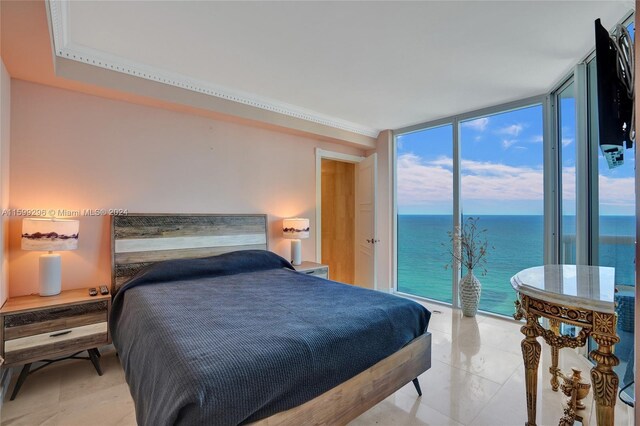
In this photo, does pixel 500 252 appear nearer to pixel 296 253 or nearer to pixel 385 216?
pixel 385 216

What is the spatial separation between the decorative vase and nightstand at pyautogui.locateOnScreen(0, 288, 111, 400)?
3597 millimetres

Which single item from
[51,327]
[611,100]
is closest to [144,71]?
[51,327]

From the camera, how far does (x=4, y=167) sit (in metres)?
2.17

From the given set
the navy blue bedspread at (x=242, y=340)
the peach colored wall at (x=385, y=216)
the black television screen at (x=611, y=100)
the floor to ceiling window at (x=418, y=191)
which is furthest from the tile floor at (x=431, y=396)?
the peach colored wall at (x=385, y=216)

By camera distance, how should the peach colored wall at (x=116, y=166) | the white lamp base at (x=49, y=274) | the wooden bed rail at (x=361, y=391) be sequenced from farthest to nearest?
the peach colored wall at (x=116, y=166) < the white lamp base at (x=49, y=274) < the wooden bed rail at (x=361, y=391)

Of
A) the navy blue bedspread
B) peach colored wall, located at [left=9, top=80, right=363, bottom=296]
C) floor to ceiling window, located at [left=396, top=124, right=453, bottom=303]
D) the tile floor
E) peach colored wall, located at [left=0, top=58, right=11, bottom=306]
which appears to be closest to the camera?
the navy blue bedspread

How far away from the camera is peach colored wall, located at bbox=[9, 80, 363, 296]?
2.40 m

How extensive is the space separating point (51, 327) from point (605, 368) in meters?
3.15

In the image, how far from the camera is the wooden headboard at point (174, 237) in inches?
106

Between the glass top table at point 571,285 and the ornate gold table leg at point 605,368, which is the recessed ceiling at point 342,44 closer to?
the glass top table at point 571,285

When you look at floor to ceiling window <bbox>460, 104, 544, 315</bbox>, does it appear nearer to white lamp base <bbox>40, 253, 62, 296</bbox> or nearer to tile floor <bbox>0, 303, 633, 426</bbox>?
tile floor <bbox>0, 303, 633, 426</bbox>

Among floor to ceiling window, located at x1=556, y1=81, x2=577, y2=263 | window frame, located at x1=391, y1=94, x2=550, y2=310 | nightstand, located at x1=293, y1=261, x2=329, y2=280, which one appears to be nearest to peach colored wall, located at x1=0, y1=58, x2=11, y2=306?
nightstand, located at x1=293, y1=261, x2=329, y2=280

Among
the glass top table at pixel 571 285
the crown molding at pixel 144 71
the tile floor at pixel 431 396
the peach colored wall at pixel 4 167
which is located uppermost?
the crown molding at pixel 144 71

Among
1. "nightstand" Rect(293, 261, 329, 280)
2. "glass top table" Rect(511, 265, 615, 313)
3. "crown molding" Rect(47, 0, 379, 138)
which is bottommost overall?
"nightstand" Rect(293, 261, 329, 280)
